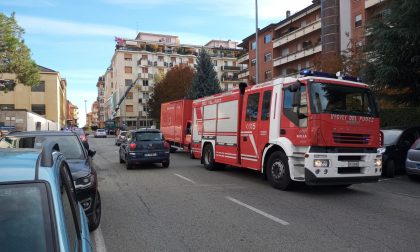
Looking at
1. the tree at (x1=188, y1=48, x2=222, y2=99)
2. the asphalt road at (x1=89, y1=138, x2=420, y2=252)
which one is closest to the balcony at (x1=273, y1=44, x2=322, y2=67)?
the tree at (x1=188, y1=48, x2=222, y2=99)

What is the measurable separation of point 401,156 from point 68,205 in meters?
13.1

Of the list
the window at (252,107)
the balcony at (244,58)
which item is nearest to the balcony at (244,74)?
the balcony at (244,58)

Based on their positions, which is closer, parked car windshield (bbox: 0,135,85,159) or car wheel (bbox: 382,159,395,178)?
parked car windshield (bbox: 0,135,85,159)

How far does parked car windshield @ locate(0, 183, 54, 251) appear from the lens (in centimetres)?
227

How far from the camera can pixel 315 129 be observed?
9461 mm

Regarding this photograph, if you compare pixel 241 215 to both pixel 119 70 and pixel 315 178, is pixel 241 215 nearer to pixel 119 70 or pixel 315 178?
pixel 315 178

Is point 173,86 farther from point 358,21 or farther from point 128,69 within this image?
point 128,69

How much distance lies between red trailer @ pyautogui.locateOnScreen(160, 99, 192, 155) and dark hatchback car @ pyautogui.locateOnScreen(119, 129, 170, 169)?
243 inches

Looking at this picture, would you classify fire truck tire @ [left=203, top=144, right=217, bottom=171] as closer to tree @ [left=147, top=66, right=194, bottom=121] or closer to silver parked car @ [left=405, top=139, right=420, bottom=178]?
silver parked car @ [left=405, top=139, right=420, bottom=178]

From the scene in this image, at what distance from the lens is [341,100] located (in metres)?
10.0

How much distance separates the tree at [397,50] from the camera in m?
14.7

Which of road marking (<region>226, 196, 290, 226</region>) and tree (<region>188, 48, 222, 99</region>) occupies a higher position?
tree (<region>188, 48, 222, 99</region>)

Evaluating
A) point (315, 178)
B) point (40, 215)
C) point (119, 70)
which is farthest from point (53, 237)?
point (119, 70)

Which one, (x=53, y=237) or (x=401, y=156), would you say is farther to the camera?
(x=401, y=156)
